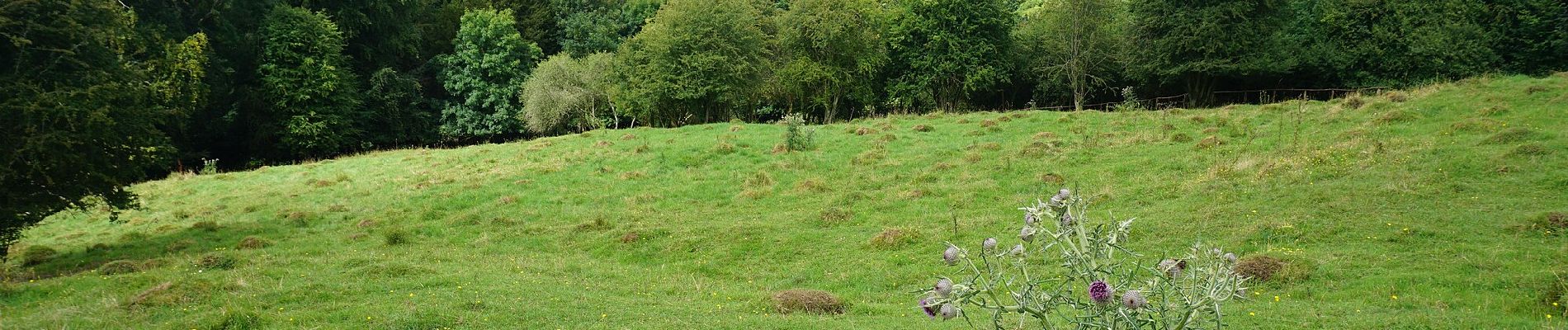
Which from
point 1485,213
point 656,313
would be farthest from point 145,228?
point 1485,213

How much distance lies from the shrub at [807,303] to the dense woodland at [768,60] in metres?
26.5

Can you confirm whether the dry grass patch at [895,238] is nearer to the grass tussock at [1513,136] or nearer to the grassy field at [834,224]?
the grassy field at [834,224]

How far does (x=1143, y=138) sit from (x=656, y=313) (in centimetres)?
1892

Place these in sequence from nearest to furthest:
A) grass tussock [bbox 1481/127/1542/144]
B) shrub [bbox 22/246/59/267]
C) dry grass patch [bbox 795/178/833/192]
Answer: grass tussock [bbox 1481/127/1542/144]
shrub [bbox 22/246/59/267]
dry grass patch [bbox 795/178/833/192]

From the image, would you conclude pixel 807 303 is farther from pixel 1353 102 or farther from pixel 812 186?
pixel 1353 102

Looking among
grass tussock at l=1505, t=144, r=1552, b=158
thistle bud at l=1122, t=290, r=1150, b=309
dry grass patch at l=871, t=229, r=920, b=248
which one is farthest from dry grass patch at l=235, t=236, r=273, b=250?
grass tussock at l=1505, t=144, r=1552, b=158

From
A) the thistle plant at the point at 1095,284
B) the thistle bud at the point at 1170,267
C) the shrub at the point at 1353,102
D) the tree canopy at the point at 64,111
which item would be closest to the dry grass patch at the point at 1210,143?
the shrub at the point at 1353,102

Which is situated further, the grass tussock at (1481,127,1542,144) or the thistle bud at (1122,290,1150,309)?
the grass tussock at (1481,127,1542,144)

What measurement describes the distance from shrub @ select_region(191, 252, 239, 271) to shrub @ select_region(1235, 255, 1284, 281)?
60.7ft

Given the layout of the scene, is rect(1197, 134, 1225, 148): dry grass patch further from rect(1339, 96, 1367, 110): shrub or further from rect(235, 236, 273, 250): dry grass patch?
rect(235, 236, 273, 250): dry grass patch

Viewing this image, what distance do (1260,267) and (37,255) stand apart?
90.3 ft

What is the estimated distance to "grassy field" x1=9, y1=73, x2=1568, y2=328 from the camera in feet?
39.7

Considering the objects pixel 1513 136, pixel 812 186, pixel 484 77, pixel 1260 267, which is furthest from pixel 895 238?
pixel 484 77

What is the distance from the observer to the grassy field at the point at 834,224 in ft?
39.7
